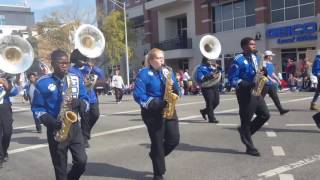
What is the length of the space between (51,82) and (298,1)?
81.7ft

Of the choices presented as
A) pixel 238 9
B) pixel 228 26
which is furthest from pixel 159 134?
pixel 228 26

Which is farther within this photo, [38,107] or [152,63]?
[152,63]

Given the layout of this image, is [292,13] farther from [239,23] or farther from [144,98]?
[144,98]

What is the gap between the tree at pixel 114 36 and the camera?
41031 mm

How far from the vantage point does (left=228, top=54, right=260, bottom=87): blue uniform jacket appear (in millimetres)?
7520

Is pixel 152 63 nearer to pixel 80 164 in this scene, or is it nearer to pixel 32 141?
pixel 80 164

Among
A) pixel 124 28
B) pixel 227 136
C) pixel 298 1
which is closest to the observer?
pixel 227 136

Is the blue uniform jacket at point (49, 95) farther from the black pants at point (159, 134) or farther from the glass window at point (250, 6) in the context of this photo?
the glass window at point (250, 6)

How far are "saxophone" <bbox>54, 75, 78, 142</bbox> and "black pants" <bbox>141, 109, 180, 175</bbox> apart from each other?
1168 millimetres

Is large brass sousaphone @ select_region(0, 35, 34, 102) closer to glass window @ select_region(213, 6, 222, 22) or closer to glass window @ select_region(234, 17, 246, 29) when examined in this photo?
glass window @ select_region(234, 17, 246, 29)

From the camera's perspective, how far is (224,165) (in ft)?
23.2

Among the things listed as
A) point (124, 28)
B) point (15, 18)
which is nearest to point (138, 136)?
point (124, 28)

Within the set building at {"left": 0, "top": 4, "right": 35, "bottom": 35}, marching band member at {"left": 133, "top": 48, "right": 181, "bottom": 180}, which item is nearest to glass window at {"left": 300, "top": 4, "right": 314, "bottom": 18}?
marching band member at {"left": 133, "top": 48, "right": 181, "bottom": 180}

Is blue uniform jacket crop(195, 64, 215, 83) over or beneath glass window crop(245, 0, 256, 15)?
beneath
